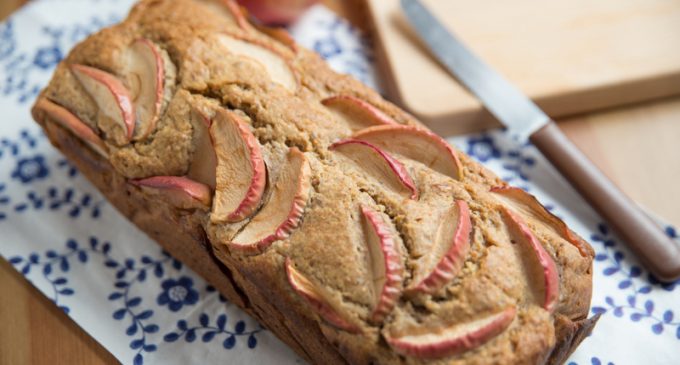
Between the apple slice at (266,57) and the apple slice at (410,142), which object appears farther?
the apple slice at (266,57)

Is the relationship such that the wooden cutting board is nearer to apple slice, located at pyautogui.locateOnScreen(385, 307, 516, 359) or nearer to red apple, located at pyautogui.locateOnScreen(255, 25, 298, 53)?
red apple, located at pyautogui.locateOnScreen(255, 25, 298, 53)

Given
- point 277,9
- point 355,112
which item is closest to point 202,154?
point 355,112

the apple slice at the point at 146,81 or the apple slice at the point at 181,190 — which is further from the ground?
the apple slice at the point at 146,81

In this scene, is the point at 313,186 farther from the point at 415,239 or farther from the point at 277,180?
the point at 415,239

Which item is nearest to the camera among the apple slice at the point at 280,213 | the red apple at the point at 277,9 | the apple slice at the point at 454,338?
the apple slice at the point at 454,338

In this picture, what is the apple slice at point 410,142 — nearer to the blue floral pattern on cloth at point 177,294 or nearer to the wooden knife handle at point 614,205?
the wooden knife handle at point 614,205

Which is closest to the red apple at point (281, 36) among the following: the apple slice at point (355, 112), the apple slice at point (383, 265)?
the apple slice at point (355, 112)

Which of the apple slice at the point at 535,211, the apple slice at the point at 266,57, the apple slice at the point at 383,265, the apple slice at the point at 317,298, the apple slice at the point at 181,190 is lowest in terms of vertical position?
the apple slice at the point at 317,298
